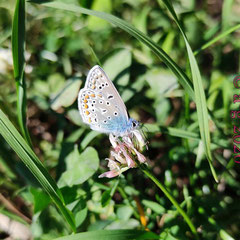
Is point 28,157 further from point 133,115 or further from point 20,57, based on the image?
point 133,115

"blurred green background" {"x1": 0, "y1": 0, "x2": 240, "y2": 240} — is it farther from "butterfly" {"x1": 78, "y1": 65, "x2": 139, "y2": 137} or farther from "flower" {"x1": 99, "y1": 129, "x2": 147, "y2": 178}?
"flower" {"x1": 99, "y1": 129, "x2": 147, "y2": 178}

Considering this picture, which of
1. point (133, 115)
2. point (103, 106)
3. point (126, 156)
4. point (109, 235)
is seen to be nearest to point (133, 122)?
point (103, 106)

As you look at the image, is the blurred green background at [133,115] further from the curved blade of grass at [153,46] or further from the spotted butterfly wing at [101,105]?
the curved blade of grass at [153,46]

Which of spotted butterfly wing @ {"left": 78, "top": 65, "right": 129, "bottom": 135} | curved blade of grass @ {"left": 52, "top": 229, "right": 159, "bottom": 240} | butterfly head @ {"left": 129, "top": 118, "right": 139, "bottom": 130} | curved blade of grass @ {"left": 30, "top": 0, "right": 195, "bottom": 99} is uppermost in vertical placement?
curved blade of grass @ {"left": 30, "top": 0, "right": 195, "bottom": 99}

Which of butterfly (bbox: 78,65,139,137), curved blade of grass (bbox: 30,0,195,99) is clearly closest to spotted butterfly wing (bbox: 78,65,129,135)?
butterfly (bbox: 78,65,139,137)

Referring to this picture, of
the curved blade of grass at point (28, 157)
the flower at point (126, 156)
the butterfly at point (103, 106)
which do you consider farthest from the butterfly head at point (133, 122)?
the curved blade of grass at point (28, 157)

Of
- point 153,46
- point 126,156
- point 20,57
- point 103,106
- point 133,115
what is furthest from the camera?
point 133,115

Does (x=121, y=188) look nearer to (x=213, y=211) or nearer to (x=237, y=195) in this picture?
(x=213, y=211)
